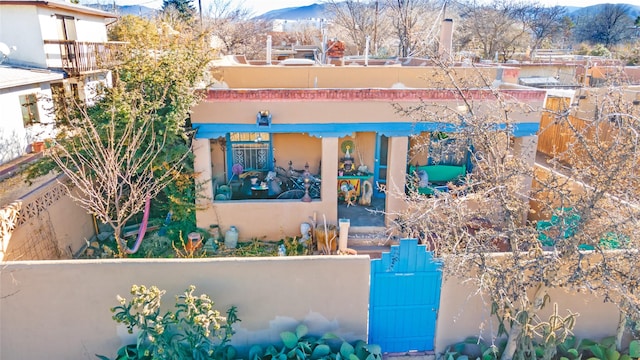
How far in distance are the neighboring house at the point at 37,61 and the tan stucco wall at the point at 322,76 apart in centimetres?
575

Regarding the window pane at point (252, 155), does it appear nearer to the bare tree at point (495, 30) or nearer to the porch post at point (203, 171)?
the porch post at point (203, 171)

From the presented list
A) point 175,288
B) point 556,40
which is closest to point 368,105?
point 175,288

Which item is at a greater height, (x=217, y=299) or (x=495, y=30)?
(x=495, y=30)

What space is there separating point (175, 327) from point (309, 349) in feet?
6.96

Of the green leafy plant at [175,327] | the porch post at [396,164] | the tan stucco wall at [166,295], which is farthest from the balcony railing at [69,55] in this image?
the green leafy plant at [175,327]

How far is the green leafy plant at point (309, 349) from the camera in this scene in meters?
6.90

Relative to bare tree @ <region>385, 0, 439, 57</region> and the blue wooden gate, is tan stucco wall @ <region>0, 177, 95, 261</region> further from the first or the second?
Result: bare tree @ <region>385, 0, 439, 57</region>

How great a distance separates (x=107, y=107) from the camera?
10.3m

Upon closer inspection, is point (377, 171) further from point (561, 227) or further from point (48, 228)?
point (48, 228)

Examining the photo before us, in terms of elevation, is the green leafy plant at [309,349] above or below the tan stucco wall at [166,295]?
below

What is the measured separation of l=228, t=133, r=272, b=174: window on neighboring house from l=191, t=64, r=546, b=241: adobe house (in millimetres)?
31

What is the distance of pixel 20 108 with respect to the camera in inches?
639

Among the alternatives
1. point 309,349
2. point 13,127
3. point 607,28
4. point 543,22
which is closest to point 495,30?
point 543,22

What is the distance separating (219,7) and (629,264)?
49.3 m
